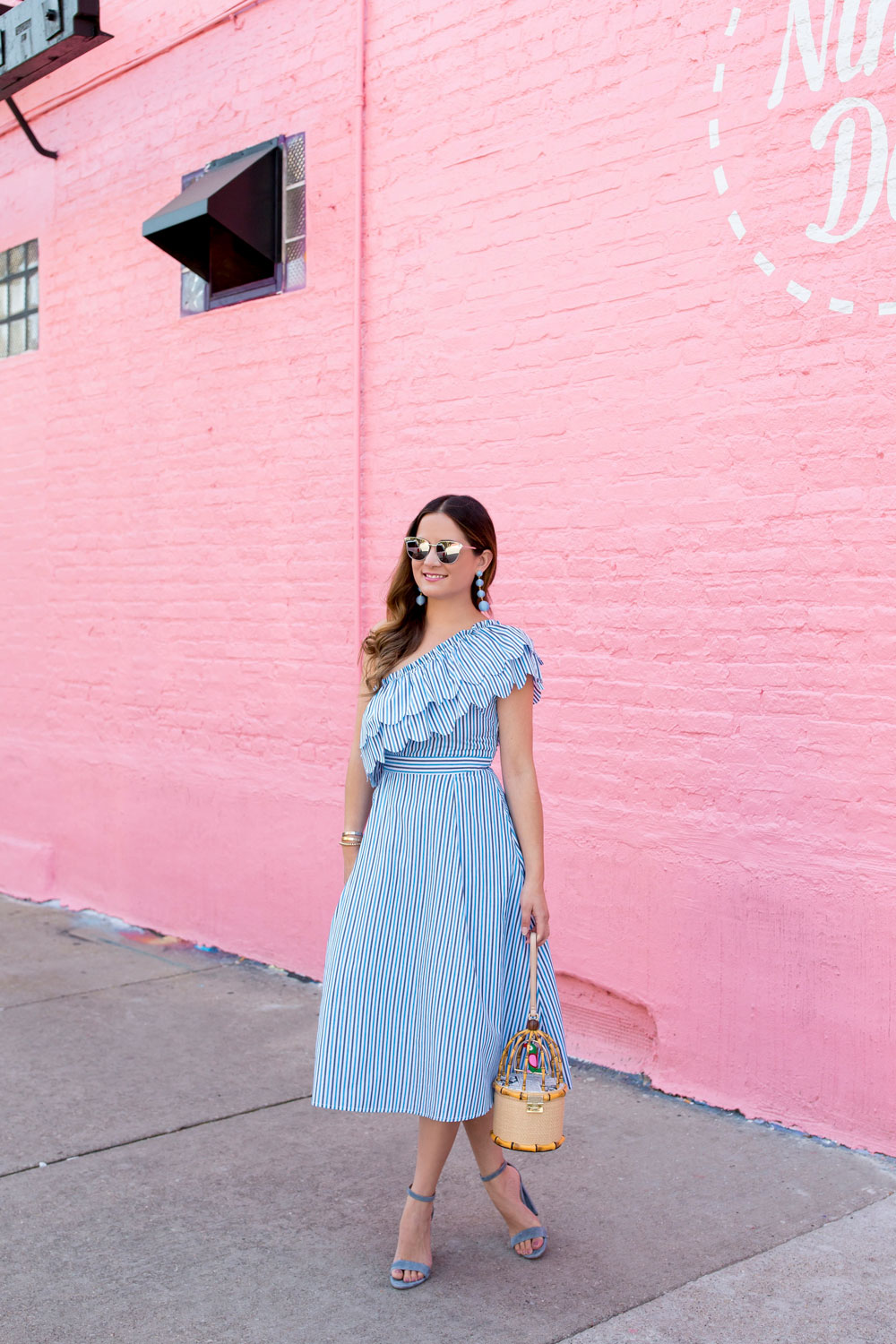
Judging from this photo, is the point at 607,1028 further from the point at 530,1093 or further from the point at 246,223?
the point at 246,223

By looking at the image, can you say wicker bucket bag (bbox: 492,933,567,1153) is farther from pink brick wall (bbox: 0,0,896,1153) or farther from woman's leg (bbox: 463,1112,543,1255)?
pink brick wall (bbox: 0,0,896,1153)

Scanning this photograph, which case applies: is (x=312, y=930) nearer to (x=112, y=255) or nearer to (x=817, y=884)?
(x=817, y=884)

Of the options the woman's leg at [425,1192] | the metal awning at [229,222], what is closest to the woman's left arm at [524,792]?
the woman's leg at [425,1192]

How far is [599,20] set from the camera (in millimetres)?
4777

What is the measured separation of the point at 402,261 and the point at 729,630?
2.27 m

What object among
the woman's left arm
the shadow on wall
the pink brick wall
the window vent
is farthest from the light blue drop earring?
the window vent

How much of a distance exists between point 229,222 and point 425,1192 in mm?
4425

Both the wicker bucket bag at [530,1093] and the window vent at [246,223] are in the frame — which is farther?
the window vent at [246,223]

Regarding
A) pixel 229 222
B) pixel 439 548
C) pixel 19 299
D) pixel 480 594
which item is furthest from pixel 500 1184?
pixel 19 299

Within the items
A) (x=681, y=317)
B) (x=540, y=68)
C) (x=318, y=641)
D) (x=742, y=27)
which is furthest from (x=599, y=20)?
(x=318, y=641)

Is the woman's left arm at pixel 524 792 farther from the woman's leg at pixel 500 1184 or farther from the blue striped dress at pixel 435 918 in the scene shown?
the woman's leg at pixel 500 1184

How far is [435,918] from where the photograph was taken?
10.8 ft

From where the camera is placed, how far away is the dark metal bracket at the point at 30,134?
7.61 m

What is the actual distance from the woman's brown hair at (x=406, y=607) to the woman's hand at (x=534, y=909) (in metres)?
0.65
